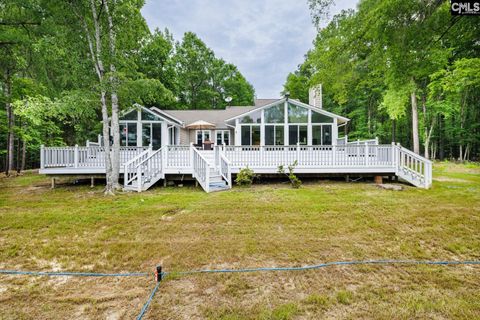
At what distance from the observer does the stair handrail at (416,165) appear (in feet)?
25.3

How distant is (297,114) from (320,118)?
54.2 inches

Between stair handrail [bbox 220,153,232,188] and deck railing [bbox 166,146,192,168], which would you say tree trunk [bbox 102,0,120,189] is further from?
stair handrail [bbox 220,153,232,188]

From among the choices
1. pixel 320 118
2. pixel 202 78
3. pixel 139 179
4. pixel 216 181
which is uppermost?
pixel 202 78

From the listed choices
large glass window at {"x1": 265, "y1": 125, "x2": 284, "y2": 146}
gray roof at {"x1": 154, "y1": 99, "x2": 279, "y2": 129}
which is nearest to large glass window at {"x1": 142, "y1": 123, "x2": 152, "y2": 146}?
gray roof at {"x1": 154, "y1": 99, "x2": 279, "y2": 129}

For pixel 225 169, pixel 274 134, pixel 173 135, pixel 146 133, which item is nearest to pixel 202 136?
pixel 173 135

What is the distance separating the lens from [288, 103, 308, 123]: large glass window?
39.4 feet

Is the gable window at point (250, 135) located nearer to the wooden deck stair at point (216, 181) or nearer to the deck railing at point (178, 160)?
the wooden deck stair at point (216, 181)

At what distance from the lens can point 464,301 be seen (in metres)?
2.30

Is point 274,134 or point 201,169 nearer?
point 201,169

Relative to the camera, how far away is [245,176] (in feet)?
27.9

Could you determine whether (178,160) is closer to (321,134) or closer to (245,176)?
(245,176)

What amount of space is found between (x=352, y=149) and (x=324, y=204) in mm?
4521

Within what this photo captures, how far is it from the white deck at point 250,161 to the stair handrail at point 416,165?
35 millimetres

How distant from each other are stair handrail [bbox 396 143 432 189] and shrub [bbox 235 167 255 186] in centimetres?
586
